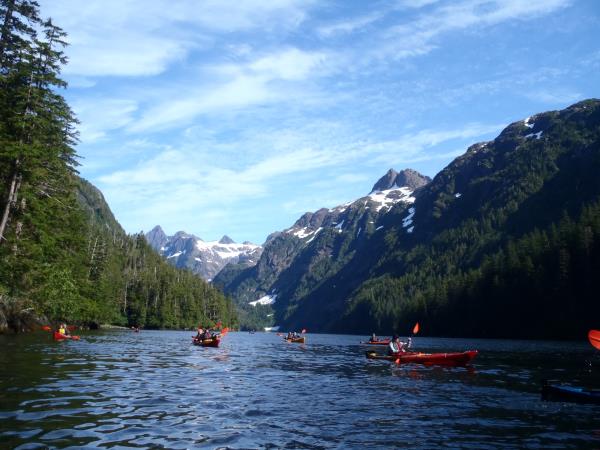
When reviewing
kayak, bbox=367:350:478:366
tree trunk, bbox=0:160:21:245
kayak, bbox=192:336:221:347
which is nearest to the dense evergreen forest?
tree trunk, bbox=0:160:21:245

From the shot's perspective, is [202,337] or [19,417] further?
[202,337]

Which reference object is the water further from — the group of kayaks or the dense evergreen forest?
the dense evergreen forest

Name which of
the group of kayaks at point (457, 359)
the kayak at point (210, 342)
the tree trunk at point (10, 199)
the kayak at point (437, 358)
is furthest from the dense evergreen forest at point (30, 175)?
the kayak at point (437, 358)

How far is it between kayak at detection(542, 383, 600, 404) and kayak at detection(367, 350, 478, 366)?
1612 centimetres

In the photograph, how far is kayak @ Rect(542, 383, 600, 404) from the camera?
21141mm

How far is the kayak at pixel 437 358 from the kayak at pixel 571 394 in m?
16.1

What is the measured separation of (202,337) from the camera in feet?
215

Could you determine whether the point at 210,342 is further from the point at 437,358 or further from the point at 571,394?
the point at 571,394

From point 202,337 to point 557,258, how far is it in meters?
93.9

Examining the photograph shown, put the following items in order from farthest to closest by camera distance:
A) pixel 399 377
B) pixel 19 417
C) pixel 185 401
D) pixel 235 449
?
pixel 399 377 < pixel 185 401 < pixel 19 417 < pixel 235 449

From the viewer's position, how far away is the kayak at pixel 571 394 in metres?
21.1

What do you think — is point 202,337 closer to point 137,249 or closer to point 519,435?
point 519,435

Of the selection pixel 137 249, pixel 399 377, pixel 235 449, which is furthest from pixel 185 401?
pixel 137 249

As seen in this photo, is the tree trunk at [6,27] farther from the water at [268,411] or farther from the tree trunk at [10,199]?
the water at [268,411]
